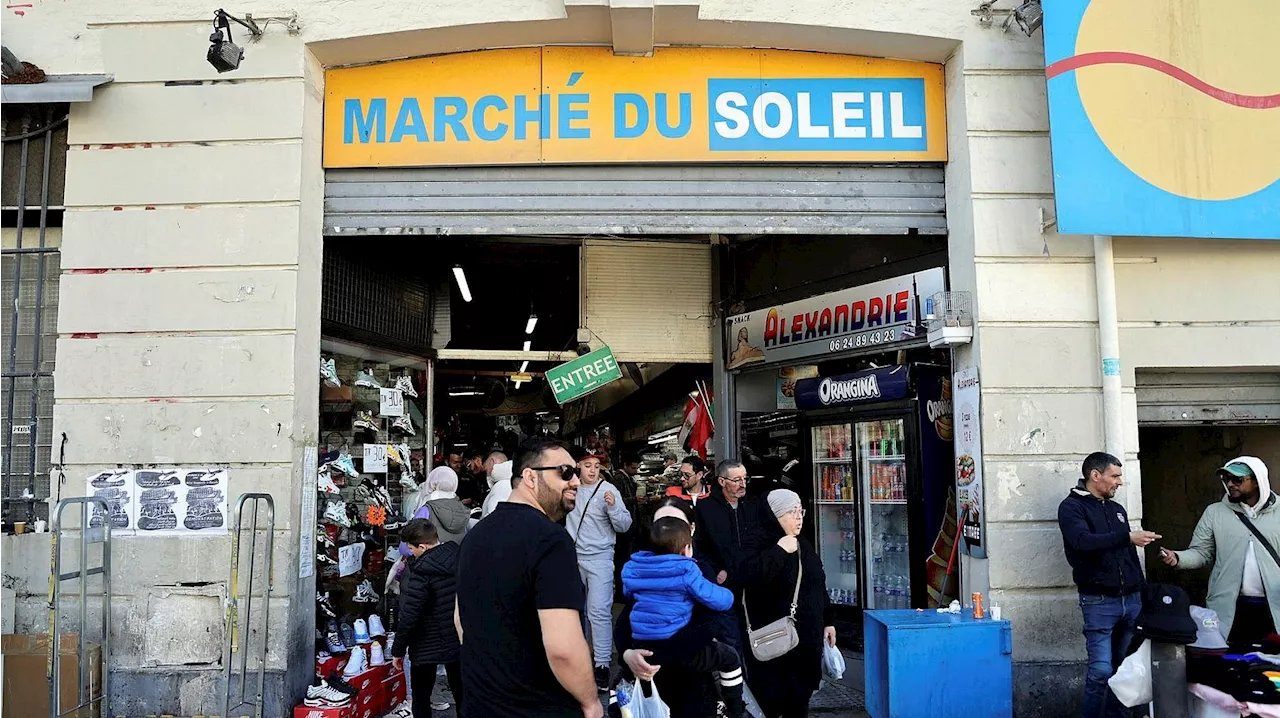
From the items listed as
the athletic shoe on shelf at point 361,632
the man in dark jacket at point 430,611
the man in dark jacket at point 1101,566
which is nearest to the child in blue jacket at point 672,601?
the man in dark jacket at point 430,611

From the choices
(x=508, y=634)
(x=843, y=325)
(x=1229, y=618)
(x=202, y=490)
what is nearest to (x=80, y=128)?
(x=202, y=490)

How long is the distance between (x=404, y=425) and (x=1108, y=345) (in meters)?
6.15

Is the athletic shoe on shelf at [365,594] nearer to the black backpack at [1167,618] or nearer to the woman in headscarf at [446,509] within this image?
the woman in headscarf at [446,509]

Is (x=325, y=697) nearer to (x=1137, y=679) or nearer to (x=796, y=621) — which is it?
(x=796, y=621)

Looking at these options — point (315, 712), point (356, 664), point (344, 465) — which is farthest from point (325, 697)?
point (344, 465)

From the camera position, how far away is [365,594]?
8.28 metres

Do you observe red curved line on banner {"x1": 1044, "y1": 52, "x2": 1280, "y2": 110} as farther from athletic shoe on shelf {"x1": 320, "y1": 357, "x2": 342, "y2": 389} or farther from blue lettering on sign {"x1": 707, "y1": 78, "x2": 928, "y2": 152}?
athletic shoe on shelf {"x1": 320, "y1": 357, "x2": 342, "y2": 389}

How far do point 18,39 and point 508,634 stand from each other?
254 inches

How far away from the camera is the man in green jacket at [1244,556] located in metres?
6.20

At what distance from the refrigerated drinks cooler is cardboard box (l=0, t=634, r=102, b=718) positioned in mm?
5969

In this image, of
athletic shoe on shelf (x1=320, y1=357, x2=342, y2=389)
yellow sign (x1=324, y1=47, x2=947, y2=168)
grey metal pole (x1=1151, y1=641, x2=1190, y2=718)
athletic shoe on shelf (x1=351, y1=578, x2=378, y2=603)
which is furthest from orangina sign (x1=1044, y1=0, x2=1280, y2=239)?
athletic shoe on shelf (x1=351, y1=578, x2=378, y2=603)

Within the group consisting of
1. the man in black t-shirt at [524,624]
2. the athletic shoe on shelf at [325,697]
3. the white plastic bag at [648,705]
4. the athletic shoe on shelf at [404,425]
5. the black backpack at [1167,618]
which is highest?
the athletic shoe on shelf at [404,425]

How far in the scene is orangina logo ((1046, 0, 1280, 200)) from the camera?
22.0 feet

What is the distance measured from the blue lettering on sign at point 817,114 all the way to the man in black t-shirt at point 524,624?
14.6 ft
